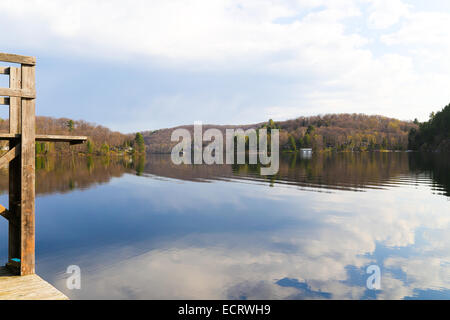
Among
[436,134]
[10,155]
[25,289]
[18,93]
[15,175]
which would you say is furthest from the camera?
[436,134]

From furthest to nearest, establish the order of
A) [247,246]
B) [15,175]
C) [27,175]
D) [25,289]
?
[247,246] → [15,175] → [27,175] → [25,289]

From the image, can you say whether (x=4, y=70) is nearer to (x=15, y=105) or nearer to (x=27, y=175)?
(x=15, y=105)

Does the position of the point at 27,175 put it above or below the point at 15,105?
below

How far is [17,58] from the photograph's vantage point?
24.8ft

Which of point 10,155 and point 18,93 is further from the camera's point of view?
point 10,155

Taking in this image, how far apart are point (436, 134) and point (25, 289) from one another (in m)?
154

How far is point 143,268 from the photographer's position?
34.3ft

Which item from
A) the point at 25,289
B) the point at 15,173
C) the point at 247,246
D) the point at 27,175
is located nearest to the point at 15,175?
the point at 15,173

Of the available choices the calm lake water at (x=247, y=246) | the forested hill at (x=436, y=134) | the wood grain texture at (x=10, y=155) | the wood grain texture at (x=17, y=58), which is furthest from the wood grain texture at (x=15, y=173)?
the forested hill at (x=436, y=134)

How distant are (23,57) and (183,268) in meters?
7.21

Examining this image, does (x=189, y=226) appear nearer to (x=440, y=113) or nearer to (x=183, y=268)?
(x=183, y=268)

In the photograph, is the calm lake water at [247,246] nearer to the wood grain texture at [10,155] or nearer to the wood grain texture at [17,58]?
the wood grain texture at [10,155]
